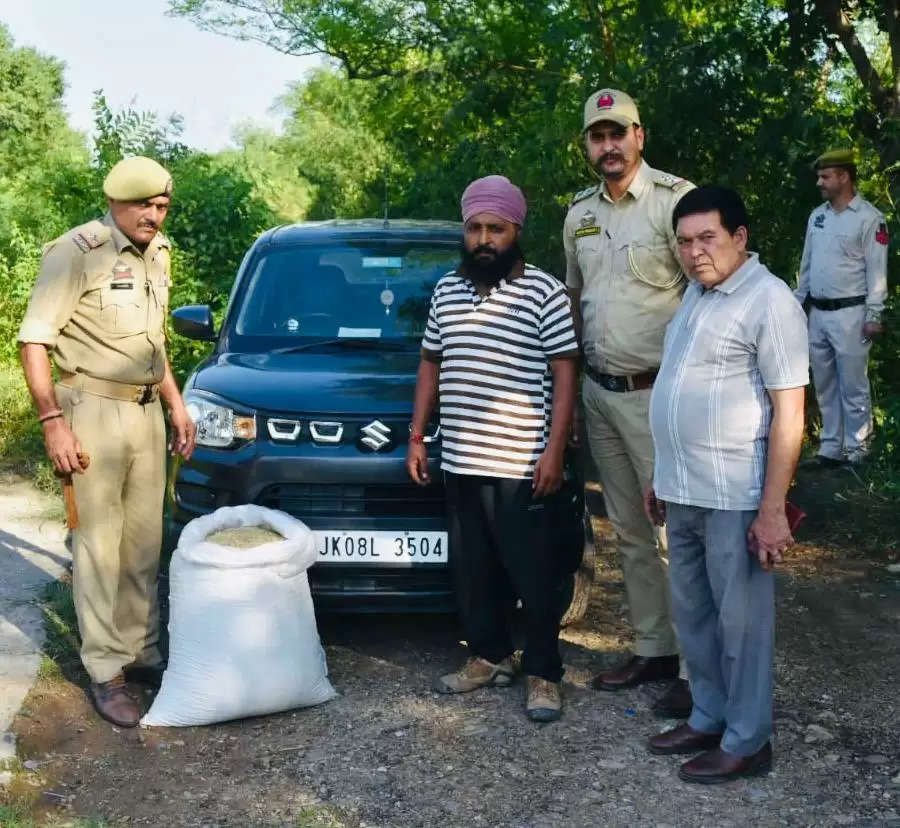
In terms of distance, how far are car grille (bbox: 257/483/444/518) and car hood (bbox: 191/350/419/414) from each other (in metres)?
0.29

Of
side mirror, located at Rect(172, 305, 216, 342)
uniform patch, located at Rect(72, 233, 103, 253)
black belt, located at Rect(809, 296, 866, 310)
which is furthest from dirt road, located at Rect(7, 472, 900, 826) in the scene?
black belt, located at Rect(809, 296, 866, 310)

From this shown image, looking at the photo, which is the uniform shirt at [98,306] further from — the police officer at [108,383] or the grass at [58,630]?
the grass at [58,630]

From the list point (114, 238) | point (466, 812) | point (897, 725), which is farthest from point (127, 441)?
point (897, 725)

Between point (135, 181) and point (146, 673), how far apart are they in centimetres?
186

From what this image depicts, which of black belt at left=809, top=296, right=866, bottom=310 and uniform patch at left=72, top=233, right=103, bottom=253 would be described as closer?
uniform patch at left=72, top=233, right=103, bottom=253

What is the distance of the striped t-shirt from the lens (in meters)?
4.37

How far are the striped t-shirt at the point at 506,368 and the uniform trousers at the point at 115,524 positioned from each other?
114cm

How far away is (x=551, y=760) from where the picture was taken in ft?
13.4

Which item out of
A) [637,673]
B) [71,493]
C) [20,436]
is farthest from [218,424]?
[20,436]

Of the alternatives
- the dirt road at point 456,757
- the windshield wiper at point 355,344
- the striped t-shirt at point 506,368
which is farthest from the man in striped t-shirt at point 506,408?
the windshield wiper at point 355,344

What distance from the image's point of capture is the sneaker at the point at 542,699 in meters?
4.41

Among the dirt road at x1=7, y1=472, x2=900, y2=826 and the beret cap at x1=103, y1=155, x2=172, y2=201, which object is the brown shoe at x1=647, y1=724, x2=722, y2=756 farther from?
the beret cap at x1=103, y1=155, x2=172, y2=201

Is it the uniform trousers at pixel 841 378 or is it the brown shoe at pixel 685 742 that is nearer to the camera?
the brown shoe at pixel 685 742

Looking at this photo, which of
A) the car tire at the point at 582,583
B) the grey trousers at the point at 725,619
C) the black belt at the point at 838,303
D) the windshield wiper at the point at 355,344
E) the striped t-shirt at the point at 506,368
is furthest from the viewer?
the black belt at the point at 838,303
